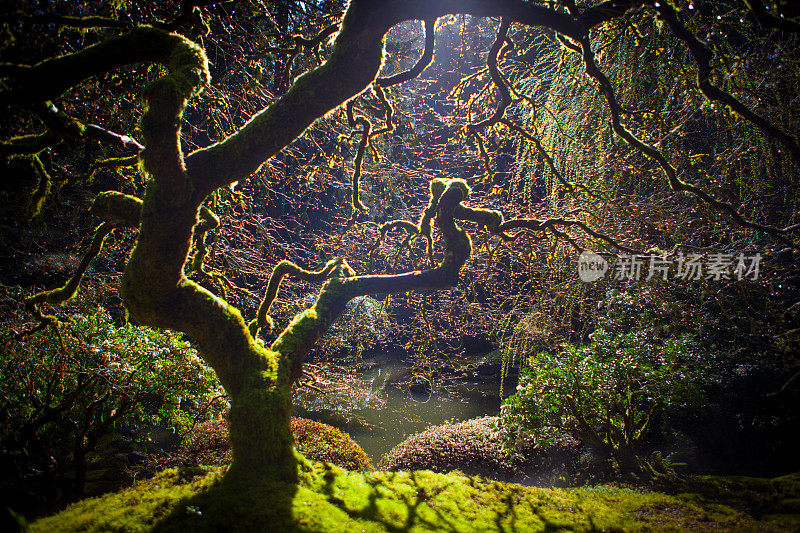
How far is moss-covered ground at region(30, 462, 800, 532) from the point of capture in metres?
2.63

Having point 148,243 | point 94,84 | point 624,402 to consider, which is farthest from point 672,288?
point 94,84

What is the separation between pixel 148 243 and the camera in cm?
274

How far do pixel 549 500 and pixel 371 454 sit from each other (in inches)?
201

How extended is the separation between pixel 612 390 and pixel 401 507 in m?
3.95

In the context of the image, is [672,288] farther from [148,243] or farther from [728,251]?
[148,243]

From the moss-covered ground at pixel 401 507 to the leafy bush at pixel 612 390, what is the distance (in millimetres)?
1372

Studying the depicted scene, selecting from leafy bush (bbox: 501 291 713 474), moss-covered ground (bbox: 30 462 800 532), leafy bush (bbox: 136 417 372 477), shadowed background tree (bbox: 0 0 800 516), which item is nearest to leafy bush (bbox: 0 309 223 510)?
leafy bush (bbox: 136 417 372 477)

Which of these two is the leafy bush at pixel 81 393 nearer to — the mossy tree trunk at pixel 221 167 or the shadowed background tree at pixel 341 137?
the shadowed background tree at pixel 341 137

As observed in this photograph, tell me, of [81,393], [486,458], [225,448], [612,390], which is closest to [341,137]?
[81,393]

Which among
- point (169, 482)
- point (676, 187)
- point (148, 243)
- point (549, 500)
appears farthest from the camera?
point (549, 500)
